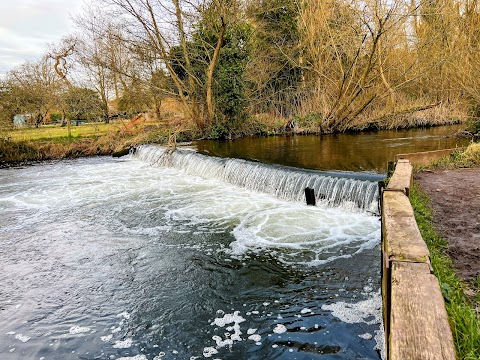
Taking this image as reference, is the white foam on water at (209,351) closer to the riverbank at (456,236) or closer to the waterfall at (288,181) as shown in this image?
the riverbank at (456,236)

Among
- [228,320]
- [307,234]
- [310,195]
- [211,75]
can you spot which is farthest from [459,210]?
[211,75]

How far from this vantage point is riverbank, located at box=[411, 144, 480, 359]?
242 centimetres

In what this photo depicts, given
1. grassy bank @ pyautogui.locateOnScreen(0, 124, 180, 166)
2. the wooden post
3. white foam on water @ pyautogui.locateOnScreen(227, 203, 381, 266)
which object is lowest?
white foam on water @ pyautogui.locateOnScreen(227, 203, 381, 266)

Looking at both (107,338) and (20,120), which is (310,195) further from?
(20,120)

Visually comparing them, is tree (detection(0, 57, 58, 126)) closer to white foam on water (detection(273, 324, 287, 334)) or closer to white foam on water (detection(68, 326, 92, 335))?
white foam on water (detection(68, 326, 92, 335))

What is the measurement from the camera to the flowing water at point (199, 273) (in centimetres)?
396

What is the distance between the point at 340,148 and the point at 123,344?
36.2ft

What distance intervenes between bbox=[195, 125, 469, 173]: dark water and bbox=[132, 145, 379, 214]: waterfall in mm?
1036

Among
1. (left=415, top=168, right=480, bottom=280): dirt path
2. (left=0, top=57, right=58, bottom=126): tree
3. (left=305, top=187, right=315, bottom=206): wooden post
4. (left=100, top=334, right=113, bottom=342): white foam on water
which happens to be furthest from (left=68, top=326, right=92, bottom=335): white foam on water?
(left=0, top=57, right=58, bottom=126): tree

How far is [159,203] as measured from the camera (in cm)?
966

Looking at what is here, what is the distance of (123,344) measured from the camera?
399 cm

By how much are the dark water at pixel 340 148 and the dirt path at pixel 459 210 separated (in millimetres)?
2153

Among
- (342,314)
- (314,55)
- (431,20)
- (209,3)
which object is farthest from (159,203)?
(431,20)

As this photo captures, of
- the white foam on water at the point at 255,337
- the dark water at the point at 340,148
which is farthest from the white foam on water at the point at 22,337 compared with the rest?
the dark water at the point at 340,148
